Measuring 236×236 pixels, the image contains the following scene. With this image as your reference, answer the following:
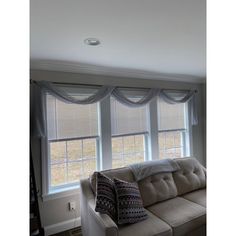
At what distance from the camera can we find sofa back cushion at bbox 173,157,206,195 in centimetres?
289

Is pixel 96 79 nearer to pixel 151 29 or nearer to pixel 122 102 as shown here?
pixel 122 102

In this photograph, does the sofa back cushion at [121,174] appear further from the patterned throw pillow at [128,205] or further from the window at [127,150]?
the window at [127,150]

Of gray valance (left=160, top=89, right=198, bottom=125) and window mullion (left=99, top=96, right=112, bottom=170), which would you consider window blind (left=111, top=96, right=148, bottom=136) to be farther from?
gray valance (left=160, top=89, right=198, bottom=125)

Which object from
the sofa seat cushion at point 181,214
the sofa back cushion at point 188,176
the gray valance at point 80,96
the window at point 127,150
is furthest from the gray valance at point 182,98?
the sofa seat cushion at point 181,214

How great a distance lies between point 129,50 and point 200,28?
0.82 meters

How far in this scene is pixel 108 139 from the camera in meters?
3.23

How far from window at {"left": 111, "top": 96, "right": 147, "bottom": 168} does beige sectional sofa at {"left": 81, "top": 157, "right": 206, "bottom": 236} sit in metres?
0.70

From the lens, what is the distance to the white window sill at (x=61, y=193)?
2.74 m

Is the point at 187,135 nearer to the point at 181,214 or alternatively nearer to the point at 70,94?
the point at 181,214

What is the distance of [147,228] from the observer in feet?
6.43

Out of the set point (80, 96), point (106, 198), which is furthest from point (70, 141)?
point (106, 198)

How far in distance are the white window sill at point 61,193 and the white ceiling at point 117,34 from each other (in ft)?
5.96
